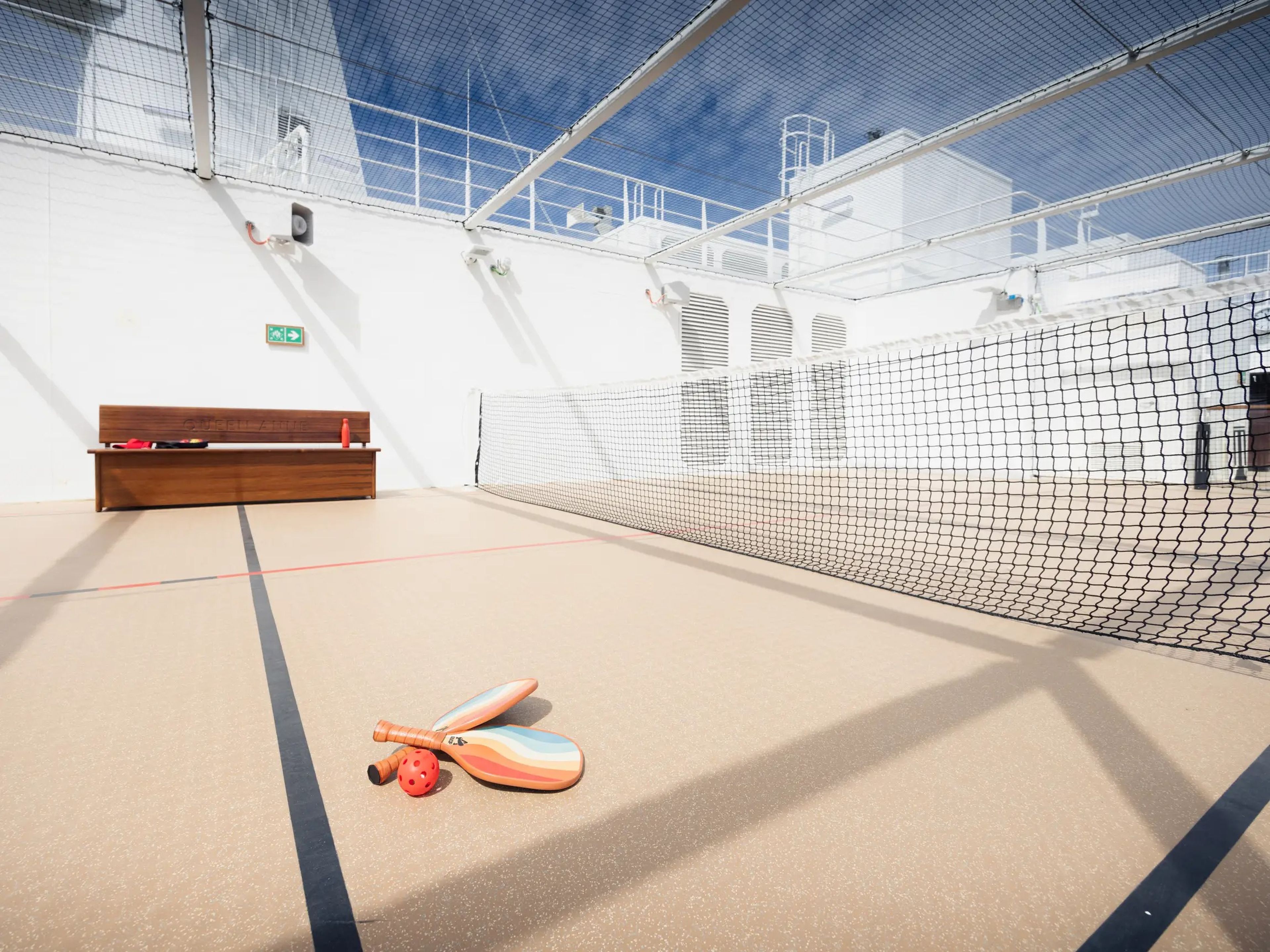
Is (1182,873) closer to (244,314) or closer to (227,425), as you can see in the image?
(227,425)

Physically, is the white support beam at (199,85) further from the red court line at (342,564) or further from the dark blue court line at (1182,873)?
the dark blue court line at (1182,873)

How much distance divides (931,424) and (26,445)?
441 inches

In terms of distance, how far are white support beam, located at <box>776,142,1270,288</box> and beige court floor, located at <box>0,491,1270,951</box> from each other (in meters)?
6.77

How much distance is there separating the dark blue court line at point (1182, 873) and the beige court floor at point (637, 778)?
0.02m

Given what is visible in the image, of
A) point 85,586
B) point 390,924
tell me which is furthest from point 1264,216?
point 85,586

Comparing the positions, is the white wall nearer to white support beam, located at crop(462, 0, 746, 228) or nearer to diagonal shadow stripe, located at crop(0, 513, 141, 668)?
white support beam, located at crop(462, 0, 746, 228)

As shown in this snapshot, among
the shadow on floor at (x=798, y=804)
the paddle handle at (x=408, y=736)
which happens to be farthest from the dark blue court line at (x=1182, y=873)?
the paddle handle at (x=408, y=736)

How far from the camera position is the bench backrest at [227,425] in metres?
5.04

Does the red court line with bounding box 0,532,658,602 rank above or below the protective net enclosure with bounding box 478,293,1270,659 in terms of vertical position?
below

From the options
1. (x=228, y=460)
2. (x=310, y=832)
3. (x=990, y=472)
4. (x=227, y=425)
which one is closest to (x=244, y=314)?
(x=227, y=425)

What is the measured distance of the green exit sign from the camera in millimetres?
6336

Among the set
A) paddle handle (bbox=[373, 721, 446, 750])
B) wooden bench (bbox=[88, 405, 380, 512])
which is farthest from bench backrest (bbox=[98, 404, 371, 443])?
paddle handle (bbox=[373, 721, 446, 750])

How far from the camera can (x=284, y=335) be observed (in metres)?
6.40

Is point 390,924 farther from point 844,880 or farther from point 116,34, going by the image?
point 116,34
